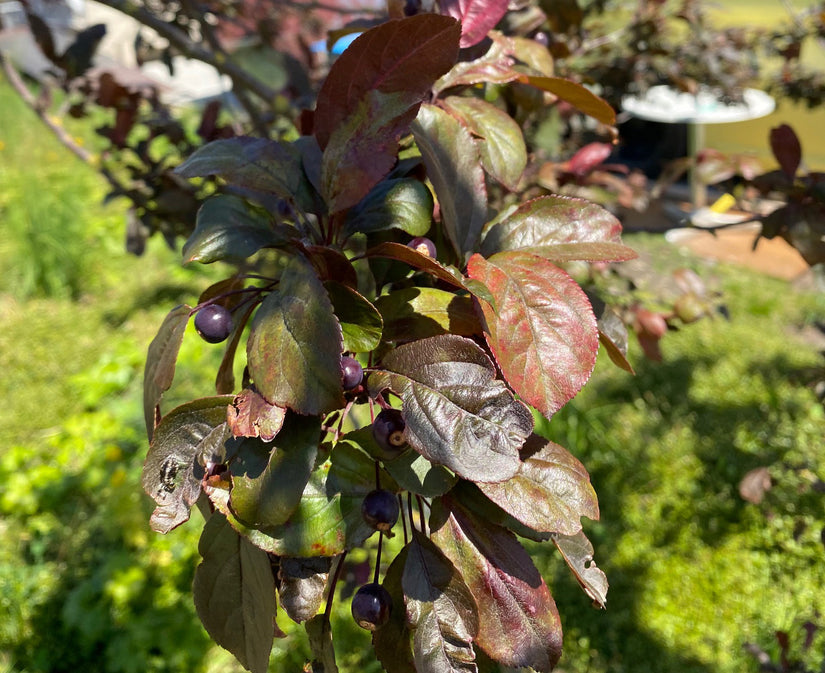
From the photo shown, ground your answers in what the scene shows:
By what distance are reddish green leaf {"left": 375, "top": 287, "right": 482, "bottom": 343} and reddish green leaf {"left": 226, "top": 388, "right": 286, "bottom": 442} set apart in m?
0.14

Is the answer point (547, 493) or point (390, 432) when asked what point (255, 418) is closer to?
point (390, 432)

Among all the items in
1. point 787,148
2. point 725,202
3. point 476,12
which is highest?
point 476,12

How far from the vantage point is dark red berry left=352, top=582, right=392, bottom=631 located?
1.99ft

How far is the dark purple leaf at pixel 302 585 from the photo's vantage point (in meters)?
0.60

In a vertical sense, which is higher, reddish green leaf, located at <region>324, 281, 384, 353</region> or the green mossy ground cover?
reddish green leaf, located at <region>324, 281, 384, 353</region>

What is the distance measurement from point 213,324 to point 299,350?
0.35 feet

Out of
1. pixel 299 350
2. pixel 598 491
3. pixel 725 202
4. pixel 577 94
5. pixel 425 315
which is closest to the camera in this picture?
pixel 299 350

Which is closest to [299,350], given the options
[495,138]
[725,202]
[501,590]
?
[501,590]

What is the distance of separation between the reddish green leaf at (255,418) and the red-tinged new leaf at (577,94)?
1.52 feet

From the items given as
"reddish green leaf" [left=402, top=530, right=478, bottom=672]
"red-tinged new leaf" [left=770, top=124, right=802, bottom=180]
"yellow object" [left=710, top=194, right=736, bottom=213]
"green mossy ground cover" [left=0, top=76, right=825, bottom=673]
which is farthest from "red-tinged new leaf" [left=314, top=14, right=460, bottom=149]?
"green mossy ground cover" [left=0, top=76, right=825, bottom=673]

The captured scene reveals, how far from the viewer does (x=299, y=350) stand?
0.54 meters

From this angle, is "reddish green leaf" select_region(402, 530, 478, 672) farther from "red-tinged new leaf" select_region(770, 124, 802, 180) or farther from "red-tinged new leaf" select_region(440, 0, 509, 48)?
"red-tinged new leaf" select_region(770, 124, 802, 180)

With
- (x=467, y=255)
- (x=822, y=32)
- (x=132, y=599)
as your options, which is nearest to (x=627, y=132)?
(x=822, y=32)

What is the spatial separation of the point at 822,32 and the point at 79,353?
11.8 ft
